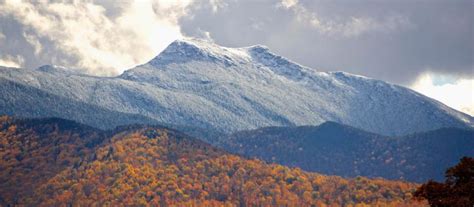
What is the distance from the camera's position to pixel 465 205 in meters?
97.1

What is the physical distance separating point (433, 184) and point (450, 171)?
3.09 m

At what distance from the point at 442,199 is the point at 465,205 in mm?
4339

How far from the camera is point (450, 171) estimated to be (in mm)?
102500

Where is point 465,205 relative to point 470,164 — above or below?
below

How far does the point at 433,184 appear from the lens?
103312 millimetres

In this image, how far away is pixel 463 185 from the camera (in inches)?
3964

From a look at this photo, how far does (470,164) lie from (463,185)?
3.65m

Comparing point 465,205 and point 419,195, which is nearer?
point 465,205

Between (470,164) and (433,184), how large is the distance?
236 inches

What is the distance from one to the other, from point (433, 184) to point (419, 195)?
2.96 m

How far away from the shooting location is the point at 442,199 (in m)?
101

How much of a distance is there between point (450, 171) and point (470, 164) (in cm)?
304
